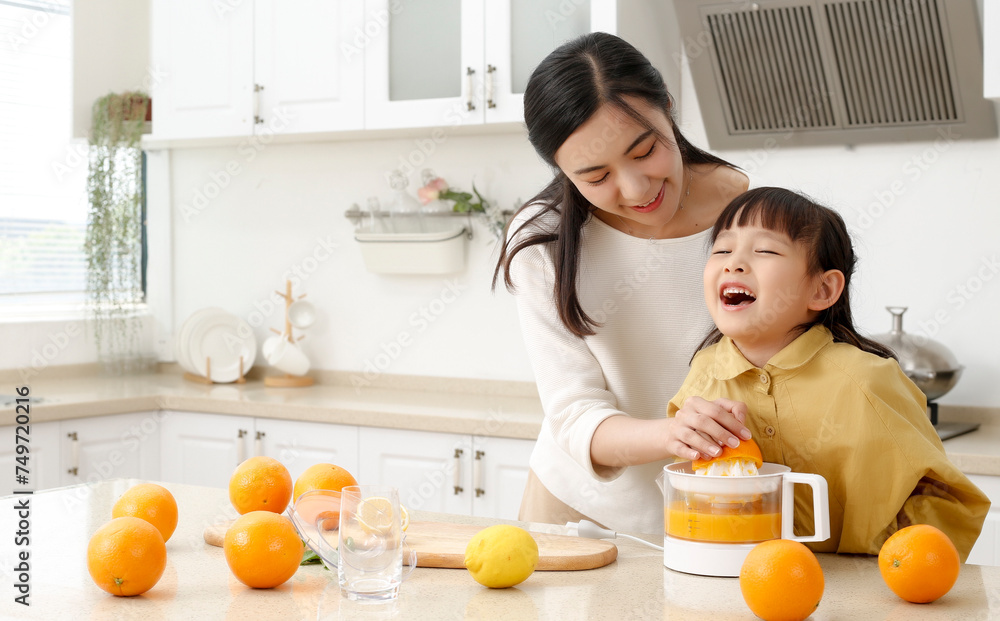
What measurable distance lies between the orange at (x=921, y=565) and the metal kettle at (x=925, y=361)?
1452 millimetres

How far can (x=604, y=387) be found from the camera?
1.44 m

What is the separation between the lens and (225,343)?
348 cm

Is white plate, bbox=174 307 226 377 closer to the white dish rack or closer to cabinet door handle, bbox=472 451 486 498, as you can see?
the white dish rack

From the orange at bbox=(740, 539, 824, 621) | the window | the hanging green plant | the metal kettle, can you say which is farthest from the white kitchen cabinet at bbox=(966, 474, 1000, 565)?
the window

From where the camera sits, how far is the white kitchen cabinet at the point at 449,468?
2.58 m

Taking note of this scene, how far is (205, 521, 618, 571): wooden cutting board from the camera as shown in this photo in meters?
1.06

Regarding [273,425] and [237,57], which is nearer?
[273,425]

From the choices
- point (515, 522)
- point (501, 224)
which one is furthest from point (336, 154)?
point (515, 522)

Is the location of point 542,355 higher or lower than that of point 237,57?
lower

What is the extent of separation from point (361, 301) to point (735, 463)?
248cm

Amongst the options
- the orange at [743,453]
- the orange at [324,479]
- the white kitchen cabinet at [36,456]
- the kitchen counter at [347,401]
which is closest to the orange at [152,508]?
the orange at [324,479]

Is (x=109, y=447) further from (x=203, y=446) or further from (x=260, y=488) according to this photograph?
(x=260, y=488)

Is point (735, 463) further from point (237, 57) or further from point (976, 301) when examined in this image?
point (237, 57)

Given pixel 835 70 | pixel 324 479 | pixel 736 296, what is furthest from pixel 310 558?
pixel 835 70
